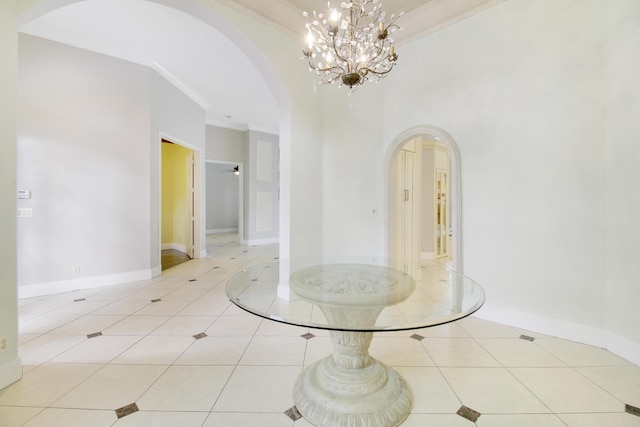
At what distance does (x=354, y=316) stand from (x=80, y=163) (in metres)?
4.57

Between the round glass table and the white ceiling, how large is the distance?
3.04 m

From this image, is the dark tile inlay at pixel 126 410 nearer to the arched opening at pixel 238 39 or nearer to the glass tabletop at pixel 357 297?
the glass tabletop at pixel 357 297

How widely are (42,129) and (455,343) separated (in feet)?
18.4

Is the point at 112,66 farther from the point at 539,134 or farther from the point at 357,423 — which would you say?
the point at 539,134

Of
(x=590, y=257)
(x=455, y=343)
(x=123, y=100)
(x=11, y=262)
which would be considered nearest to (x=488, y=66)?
(x=590, y=257)

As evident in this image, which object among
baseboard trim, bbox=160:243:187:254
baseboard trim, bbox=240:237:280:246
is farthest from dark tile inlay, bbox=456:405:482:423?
baseboard trim, bbox=160:243:187:254

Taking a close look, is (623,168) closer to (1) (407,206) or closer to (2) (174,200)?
(1) (407,206)

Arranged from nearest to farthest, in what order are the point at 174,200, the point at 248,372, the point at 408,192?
1. the point at 248,372
2. the point at 408,192
3. the point at 174,200

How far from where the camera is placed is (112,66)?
4043 millimetres

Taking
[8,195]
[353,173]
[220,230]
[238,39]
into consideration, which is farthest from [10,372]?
[220,230]

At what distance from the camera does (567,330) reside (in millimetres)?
2516

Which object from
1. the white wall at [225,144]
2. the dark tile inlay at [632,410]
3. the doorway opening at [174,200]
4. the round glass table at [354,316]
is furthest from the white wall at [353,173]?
the white wall at [225,144]

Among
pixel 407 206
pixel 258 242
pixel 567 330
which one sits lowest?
pixel 567 330

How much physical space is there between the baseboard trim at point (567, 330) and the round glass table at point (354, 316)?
1.34 metres
